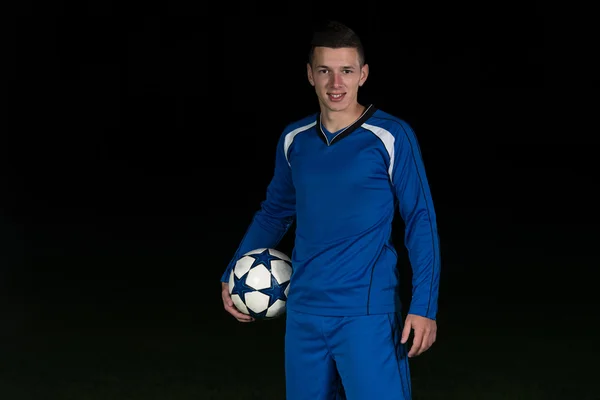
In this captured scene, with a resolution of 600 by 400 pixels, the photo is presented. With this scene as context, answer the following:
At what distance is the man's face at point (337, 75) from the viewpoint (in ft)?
8.16

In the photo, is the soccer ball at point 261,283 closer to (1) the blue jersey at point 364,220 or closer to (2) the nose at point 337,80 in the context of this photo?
(1) the blue jersey at point 364,220

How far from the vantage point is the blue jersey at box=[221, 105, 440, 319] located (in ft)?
8.01

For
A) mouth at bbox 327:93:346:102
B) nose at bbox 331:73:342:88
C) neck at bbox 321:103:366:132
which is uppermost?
nose at bbox 331:73:342:88

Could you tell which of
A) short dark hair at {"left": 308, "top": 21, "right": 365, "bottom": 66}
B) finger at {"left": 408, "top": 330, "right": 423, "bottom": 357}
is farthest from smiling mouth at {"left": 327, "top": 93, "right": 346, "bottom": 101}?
finger at {"left": 408, "top": 330, "right": 423, "bottom": 357}

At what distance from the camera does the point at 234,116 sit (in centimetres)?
1398

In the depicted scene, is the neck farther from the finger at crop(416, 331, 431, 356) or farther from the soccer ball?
the finger at crop(416, 331, 431, 356)

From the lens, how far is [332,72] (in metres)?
2.49

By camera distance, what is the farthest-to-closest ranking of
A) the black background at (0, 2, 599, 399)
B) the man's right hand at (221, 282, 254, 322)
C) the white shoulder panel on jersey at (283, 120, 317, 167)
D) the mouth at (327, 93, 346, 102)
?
the black background at (0, 2, 599, 399) < the man's right hand at (221, 282, 254, 322) < the white shoulder panel on jersey at (283, 120, 317, 167) < the mouth at (327, 93, 346, 102)

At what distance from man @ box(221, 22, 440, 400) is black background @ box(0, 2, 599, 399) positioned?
233 inches

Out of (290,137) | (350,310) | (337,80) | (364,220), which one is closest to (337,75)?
(337,80)

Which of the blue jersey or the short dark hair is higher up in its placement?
the short dark hair

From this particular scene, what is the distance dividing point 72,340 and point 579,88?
994 cm

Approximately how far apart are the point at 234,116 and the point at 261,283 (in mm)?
11406

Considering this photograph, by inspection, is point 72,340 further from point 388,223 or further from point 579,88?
point 579,88
